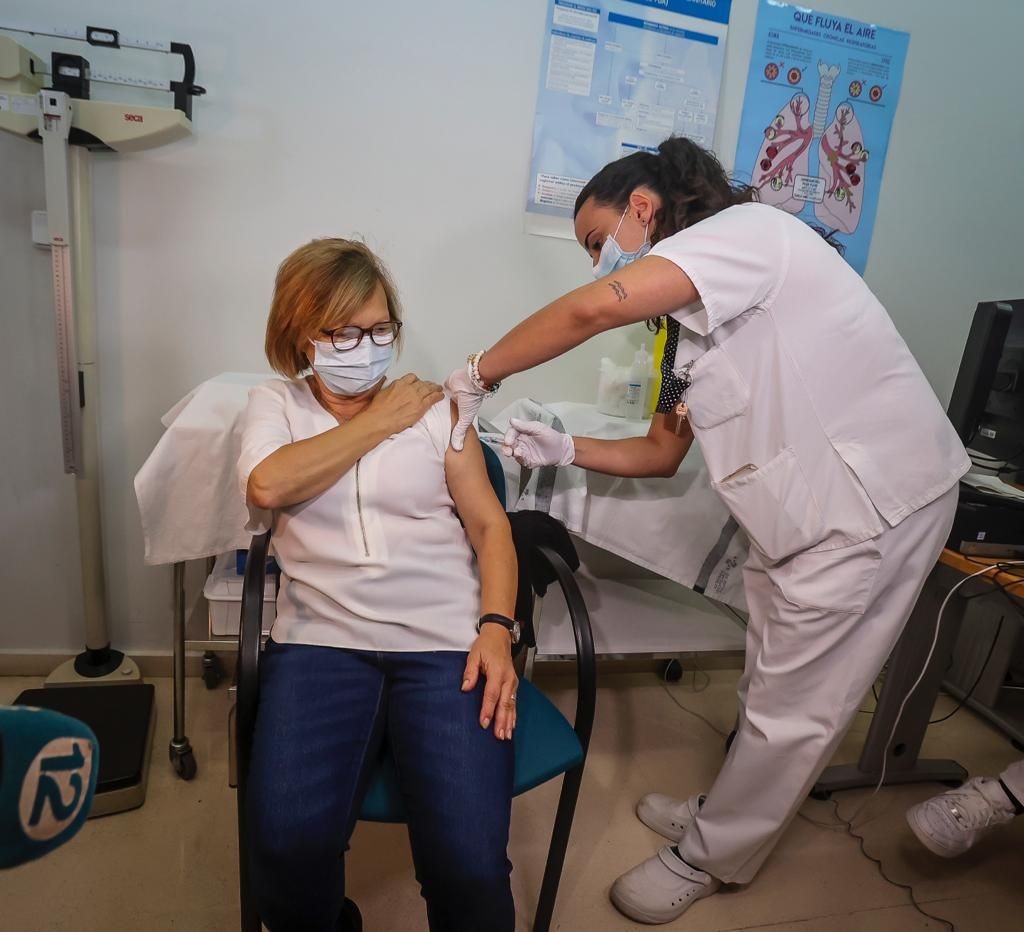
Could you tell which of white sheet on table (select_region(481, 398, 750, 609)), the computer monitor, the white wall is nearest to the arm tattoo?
white sheet on table (select_region(481, 398, 750, 609))

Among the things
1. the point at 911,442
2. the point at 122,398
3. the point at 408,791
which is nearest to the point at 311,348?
the point at 408,791

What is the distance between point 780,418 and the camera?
118 centimetres

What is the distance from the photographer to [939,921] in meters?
1.50

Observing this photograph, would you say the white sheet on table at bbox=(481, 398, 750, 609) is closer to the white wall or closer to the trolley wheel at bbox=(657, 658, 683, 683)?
the white wall

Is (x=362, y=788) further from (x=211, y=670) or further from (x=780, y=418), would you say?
(x=211, y=670)

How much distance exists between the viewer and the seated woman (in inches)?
38.1

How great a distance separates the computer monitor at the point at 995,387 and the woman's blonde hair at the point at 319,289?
1409 millimetres

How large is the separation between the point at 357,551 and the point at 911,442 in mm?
974

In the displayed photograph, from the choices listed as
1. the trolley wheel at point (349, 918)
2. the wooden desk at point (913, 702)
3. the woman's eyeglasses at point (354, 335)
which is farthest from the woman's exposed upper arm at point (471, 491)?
the wooden desk at point (913, 702)

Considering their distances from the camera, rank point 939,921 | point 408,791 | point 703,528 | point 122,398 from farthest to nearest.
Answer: point 122,398
point 703,528
point 939,921
point 408,791

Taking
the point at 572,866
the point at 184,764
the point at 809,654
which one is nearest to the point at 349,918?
the point at 572,866

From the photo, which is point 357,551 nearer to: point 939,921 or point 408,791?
point 408,791

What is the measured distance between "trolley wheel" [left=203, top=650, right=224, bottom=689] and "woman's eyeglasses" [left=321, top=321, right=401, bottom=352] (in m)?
1.24

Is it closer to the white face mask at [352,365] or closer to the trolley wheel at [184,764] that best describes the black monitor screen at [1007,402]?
the white face mask at [352,365]
